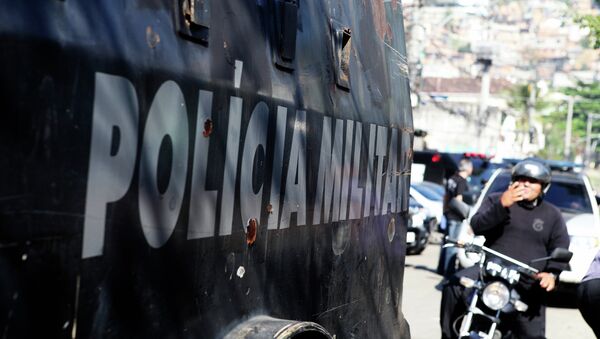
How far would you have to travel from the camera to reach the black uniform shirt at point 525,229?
7566mm

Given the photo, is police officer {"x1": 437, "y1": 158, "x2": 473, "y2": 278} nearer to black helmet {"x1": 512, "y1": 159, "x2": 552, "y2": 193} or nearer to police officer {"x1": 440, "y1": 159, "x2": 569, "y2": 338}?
police officer {"x1": 440, "y1": 159, "x2": 569, "y2": 338}

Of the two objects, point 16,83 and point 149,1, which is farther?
point 149,1

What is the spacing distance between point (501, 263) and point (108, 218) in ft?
16.4

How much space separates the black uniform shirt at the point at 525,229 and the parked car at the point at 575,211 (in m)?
5.96

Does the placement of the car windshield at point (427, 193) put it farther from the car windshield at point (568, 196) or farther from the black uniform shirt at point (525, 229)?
the black uniform shirt at point (525, 229)

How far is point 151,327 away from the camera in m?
3.21

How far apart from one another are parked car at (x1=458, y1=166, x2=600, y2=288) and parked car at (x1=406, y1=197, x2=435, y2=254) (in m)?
5.22

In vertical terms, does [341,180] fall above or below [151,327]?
above

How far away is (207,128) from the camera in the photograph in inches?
135

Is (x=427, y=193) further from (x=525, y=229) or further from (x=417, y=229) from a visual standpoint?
(x=525, y=229)

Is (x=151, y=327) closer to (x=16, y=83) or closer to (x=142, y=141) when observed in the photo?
(x=142, y=141)

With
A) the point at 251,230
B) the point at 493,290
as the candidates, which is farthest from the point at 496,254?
the point at 251,230

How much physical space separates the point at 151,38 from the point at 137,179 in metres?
0.38

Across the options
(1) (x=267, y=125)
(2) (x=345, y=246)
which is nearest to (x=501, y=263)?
(2) (x=345, y=246)
